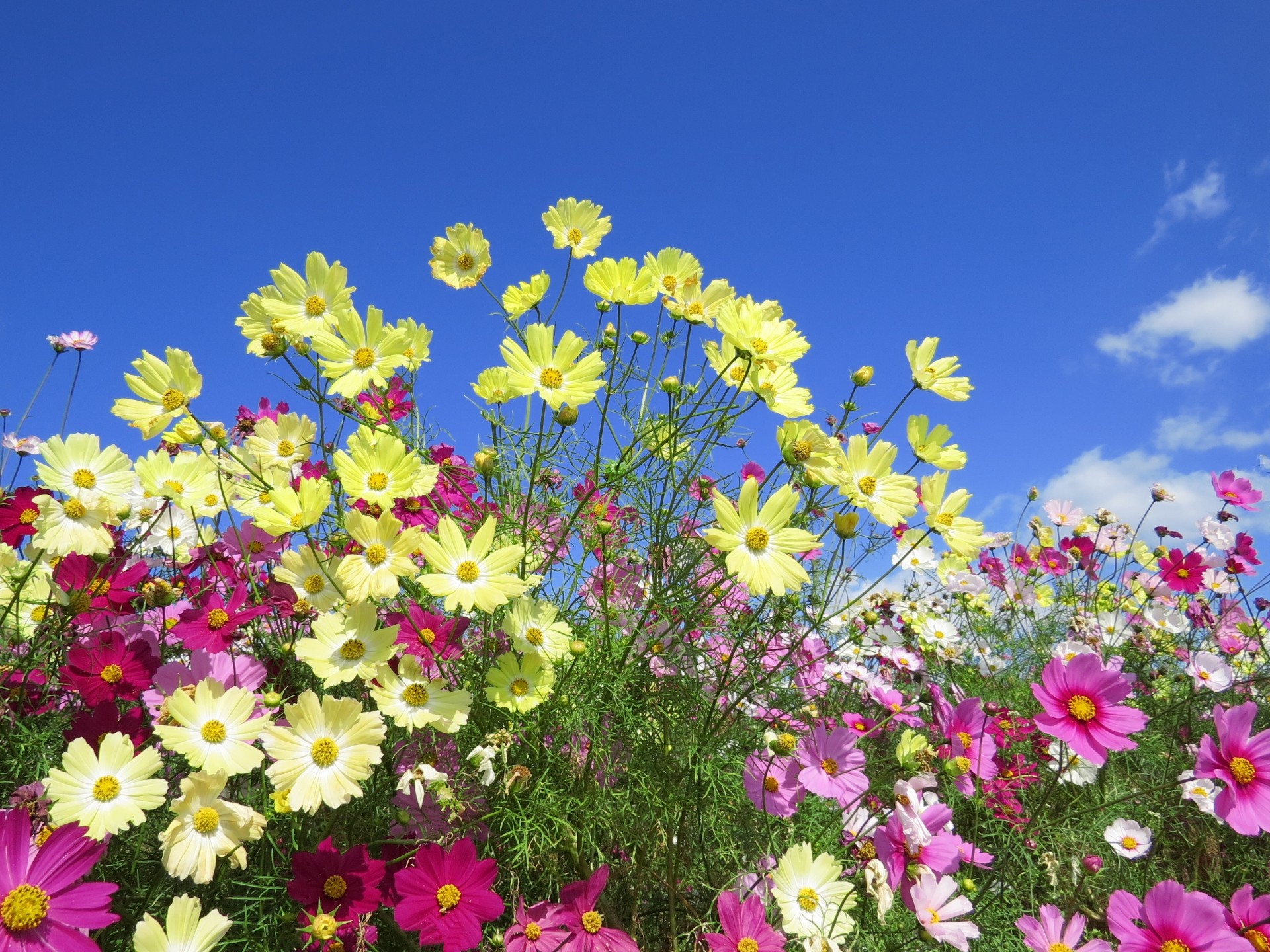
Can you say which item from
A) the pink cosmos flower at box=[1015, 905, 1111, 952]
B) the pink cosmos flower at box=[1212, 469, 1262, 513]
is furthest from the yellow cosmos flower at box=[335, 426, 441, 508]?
the pink cosmos flower at box=[1212, 469, 1262, 513]

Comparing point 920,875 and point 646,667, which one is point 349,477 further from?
point 920,875

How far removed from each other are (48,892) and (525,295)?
94 centimetres

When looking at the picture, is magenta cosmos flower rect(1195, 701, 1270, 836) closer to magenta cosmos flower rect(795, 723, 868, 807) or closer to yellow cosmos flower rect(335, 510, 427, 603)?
magenta cosmos flower rect(795, 723, 868, 807)

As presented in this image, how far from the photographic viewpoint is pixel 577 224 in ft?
4.25

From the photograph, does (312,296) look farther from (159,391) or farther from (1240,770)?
(1240,770)

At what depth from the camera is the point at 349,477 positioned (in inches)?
37.5

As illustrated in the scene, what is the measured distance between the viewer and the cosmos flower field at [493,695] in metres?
0.94

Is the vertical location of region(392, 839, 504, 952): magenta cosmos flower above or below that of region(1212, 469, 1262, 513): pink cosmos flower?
below

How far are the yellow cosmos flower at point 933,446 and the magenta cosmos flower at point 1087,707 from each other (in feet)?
1.04

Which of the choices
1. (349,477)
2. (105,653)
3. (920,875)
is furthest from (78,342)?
(920,875)

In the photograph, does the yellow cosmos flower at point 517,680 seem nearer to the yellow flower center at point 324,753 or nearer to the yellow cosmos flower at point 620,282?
the yellow flower center at point 324,753

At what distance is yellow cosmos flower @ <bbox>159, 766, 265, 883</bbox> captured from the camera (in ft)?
2.96

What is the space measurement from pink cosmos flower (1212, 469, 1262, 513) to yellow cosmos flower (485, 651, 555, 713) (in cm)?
262

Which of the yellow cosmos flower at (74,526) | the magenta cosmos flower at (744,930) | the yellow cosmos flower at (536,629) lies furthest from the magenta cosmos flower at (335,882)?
the yellow cosmos flower at (74,526)
